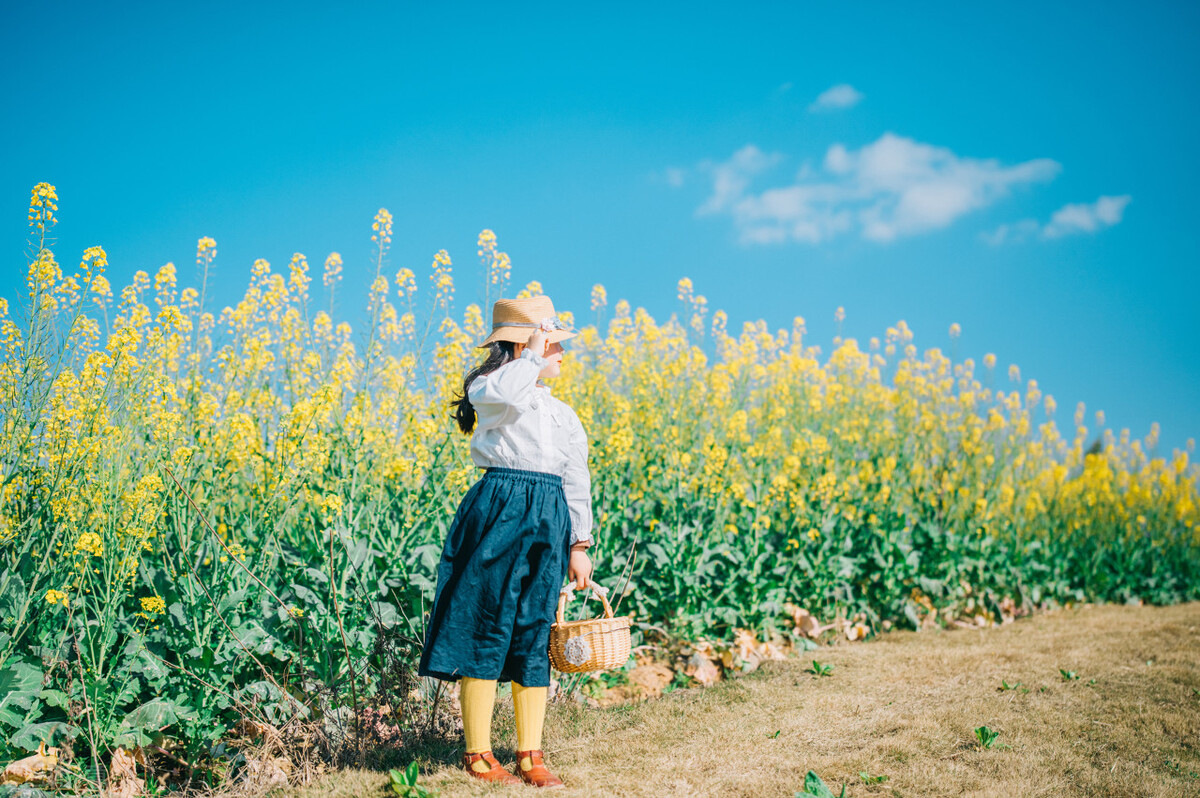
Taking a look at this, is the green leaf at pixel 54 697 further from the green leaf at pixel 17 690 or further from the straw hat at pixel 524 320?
the straw hat at pixel 524 320

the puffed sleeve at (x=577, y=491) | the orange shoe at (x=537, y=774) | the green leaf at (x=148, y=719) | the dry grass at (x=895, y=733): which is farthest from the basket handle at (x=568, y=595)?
the green leaf at (x=148, y=719)

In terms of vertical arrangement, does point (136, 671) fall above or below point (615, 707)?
above

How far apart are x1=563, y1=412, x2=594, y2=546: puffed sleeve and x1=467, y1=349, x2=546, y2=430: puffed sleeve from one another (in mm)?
255

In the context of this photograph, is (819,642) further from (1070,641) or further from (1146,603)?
(1146,603)

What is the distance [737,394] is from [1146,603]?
4.86m

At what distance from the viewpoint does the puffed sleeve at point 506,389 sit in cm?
256

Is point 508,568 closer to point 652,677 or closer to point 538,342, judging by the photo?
point 538,342

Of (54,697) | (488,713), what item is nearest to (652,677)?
(488,713)

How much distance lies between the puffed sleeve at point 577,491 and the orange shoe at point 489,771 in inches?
29.2

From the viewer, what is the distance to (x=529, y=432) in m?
2.67

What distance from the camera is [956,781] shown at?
2838 mm

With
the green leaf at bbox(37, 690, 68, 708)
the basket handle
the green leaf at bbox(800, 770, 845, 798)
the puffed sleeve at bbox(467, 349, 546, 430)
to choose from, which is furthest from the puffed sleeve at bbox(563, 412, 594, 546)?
the green leaf at bbox(37, 690, 68, 708)

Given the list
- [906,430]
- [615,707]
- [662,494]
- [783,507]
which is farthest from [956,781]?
[906,430]

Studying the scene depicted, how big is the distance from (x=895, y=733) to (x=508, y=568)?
6.02 feet
